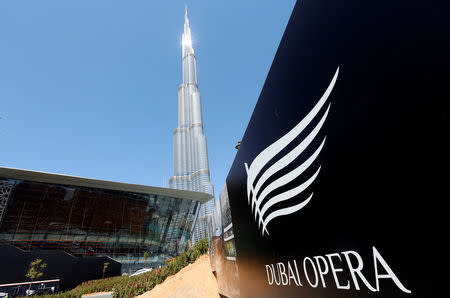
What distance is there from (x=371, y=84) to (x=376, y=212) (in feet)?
2.84

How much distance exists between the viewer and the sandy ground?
12055mm

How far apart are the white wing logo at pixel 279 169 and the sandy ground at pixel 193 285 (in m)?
9.59

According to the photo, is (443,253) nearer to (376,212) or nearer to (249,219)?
(376,212)

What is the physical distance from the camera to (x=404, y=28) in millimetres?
1269

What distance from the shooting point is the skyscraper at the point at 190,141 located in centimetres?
15625

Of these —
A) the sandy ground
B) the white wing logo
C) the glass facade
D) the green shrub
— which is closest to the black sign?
the white wing logo

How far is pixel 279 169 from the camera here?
9.59 feet

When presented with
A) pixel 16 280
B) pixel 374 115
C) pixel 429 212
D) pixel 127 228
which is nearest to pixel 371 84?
pixel 374 115

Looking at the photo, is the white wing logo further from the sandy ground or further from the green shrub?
the green shrub

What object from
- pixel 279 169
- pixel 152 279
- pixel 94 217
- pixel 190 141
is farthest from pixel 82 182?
pixel 190 141

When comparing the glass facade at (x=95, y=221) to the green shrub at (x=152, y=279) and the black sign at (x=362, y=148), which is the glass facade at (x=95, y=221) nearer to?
the green shrub at (x=152, y=279)

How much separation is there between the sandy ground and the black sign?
1079 centimetres

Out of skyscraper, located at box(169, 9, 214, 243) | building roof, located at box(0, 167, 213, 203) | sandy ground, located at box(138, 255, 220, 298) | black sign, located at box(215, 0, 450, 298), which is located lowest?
sandy ground, located at box(138, 255, 220, 298)

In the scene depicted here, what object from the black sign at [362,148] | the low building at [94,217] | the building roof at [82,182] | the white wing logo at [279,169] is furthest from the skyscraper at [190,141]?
the black sign at [362,148]
